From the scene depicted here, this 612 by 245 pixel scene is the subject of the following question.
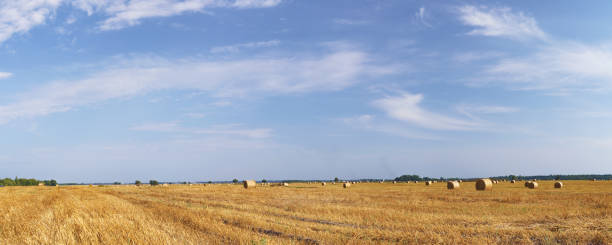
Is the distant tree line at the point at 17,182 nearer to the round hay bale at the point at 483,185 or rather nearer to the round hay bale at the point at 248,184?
the round hay bale at the point at 248,184

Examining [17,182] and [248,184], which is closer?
[248,184]

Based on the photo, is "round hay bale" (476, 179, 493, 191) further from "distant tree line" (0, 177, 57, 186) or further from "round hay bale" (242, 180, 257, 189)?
"distant tree line" (0, 177, 57, 186)

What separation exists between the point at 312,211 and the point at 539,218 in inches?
355

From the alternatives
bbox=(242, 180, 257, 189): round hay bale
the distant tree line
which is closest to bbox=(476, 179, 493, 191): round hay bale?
bbox=(242, 180, 257, 189): round hay bale

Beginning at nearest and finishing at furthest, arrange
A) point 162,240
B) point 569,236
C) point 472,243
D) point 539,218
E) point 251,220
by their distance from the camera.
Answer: point 162,240, point 472,243, point 569,236, point 251,220, point 539,218

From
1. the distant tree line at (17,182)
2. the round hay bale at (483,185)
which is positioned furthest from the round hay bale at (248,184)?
the distant tree line at (17,182)

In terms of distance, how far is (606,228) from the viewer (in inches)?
482

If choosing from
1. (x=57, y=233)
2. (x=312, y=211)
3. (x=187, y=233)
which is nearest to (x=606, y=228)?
(x=312, y=211)

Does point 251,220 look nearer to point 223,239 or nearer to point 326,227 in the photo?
point 326,227

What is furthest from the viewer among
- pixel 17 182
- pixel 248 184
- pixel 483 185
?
pixel 17 182

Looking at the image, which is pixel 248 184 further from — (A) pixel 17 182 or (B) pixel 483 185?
(A) pixel 17 182

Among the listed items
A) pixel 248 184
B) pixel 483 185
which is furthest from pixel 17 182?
pixel 483 185

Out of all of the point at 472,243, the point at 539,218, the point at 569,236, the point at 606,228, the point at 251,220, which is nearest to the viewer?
the point at 472,243

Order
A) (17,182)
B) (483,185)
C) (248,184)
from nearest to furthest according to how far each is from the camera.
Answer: (483,185)
(248,184)
(17,182)
